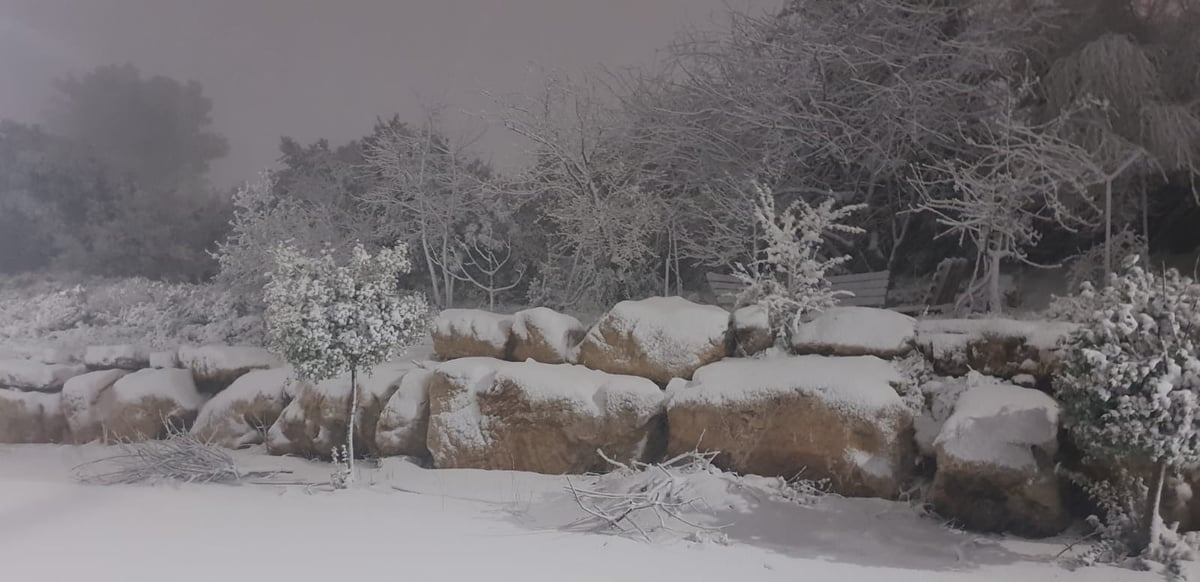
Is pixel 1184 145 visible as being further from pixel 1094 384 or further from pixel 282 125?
pixel 282 125

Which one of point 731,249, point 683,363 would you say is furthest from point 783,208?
point 683,363

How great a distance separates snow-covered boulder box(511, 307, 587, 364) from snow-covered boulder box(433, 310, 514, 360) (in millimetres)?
98

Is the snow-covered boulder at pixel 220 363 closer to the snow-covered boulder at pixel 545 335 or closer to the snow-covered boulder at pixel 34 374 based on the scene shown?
the snow-covered boulder at pixel 34 374

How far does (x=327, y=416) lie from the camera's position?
4734 mm

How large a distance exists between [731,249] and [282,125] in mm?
3172

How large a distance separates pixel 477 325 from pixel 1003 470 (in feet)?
10.3

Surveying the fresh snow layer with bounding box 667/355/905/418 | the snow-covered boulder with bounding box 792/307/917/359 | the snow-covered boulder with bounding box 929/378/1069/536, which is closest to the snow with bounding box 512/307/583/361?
the fresh snow layer with bounding box 667/355/905/418

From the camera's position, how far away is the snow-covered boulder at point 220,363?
198 inches

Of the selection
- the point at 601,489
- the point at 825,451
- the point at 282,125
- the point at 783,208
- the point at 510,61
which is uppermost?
the point at 510,61

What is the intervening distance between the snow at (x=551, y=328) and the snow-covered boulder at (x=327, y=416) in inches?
35.4

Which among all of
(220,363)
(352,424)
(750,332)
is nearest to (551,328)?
(750,332)

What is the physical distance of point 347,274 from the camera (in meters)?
4.19

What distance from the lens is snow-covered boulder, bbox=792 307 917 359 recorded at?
13.2 feet

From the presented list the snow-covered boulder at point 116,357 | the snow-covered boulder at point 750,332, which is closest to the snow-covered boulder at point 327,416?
the snow-covered boulder at point 116,357
